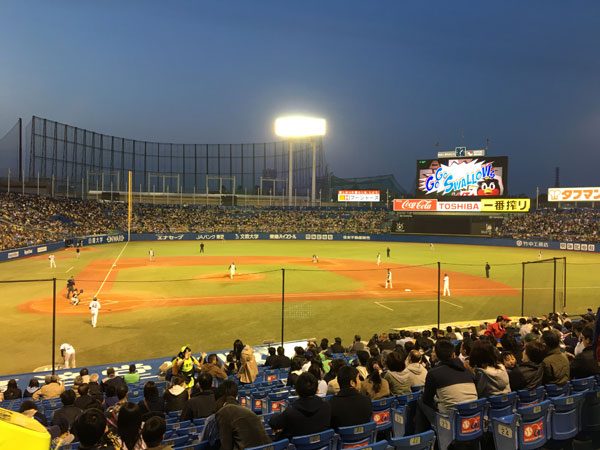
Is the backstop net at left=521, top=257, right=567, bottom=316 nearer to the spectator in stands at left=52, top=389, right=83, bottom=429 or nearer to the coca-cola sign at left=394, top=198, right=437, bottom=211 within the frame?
the spectator in stands at left=52, top=389, right=83, bottom=429

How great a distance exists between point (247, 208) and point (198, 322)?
8179 centimetres

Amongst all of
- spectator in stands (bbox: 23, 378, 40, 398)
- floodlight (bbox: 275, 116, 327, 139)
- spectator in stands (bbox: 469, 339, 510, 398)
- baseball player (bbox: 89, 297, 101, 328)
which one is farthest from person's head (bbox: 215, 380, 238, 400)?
floodlight (bbox: 275, 116, 327, 139)

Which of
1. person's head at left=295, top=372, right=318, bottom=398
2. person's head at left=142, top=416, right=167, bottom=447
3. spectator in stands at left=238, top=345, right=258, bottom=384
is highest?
person's head at left=142, top=416, right=167, bottom=447

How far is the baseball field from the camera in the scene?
21281 millimetres

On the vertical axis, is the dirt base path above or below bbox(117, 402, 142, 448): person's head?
below

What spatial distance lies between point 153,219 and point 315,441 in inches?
3521

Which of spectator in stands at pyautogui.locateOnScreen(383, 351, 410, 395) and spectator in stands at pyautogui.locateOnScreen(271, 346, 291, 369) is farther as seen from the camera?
spectator in stands at pyautogui.locateOnScreen(271, 346, 291, 369)

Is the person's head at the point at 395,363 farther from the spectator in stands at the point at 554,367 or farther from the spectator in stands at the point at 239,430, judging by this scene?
the spectator in stands at the point at 239,430

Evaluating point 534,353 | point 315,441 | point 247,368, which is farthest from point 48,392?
point 534,353

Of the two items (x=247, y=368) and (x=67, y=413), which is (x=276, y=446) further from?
(x=247, y=368)

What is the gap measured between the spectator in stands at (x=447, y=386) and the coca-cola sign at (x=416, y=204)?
7552 cm

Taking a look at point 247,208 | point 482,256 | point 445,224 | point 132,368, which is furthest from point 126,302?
point 247,208

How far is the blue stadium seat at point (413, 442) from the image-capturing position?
5254 mm

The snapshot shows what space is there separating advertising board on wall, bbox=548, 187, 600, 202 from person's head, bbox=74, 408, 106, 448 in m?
88.1
